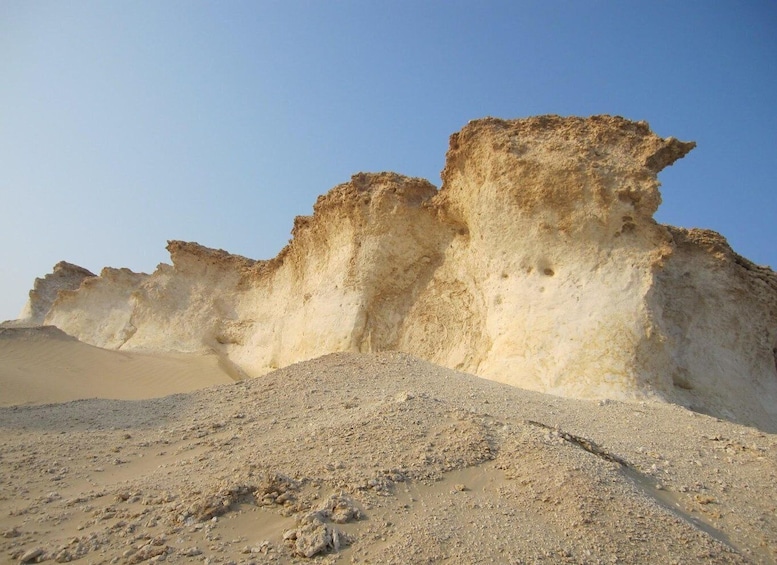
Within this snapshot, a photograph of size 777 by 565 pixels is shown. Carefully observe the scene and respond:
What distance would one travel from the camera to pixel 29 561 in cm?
229

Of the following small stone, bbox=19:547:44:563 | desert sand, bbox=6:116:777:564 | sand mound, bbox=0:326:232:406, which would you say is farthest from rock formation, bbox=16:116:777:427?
small stone, bbox=19:547:44:563

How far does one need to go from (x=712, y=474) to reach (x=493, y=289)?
564cm

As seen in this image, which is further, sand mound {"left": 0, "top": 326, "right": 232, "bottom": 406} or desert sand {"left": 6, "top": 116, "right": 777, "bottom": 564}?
sand mound {"left": 0, "top": 326, "right": 232, "bottom": 406}

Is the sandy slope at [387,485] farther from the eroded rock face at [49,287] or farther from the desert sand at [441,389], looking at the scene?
the eroded rock face at [49,287]

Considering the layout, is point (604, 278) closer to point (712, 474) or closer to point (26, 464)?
point (712, 474)

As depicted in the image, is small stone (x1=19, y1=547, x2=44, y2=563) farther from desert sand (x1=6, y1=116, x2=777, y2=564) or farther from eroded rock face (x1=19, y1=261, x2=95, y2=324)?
eroded rock face (x1=19, y1=261, x2=95, y2=324)

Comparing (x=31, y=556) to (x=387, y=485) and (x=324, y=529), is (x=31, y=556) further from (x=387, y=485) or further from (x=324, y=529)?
(x=387, y=485)

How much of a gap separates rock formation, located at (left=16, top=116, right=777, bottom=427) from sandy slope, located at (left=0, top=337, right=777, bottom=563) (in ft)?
9.03

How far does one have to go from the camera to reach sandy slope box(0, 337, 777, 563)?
236cm

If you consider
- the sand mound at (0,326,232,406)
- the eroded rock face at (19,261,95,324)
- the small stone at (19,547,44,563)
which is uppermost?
the eroded rock face at (19,261,95,324)

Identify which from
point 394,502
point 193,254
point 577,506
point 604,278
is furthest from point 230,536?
point 193,254

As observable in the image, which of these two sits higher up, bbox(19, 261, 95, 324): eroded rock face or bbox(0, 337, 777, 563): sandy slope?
bbox(19, 261, 95, 324): eroded rock face

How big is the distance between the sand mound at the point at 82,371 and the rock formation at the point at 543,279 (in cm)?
232

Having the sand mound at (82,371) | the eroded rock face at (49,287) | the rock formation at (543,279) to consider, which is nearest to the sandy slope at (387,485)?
the rock formation at (543,279)
